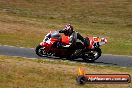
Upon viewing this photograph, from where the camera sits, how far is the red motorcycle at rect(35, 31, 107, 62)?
23.4 metres

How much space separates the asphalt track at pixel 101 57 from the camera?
75.9ft

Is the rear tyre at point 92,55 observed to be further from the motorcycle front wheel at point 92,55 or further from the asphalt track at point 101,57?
the asphalt track at point 101,57

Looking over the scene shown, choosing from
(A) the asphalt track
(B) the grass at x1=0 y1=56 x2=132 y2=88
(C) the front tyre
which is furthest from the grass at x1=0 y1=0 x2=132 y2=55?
(B) the grass at x1=0 y1=56 x2=132 y2=88

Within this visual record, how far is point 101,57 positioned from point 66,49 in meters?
2.43

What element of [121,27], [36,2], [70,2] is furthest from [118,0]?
[121,27]

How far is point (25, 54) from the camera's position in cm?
2416

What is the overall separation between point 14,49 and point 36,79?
29.9ft

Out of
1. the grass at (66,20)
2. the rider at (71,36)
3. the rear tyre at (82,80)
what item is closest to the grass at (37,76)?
the rear tyre at (82,80)

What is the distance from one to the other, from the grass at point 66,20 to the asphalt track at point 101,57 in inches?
87.8

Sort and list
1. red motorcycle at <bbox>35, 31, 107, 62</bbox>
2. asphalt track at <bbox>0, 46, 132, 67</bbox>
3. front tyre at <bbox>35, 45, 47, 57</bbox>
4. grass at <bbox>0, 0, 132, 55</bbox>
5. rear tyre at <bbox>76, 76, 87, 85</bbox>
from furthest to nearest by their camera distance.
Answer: grass at <bbox>0, 0, 132, 55</bbox>, front tyre at <bbox>35, 45, 47, 57</bbox>, red motorcycle at <bbox>35, 31, 107, 62</bbox>, asphalt track at <bbox>0, 46, 132, 67</bbox>, rear tyre at <bbox>76, 76, 87, 85</bbox>

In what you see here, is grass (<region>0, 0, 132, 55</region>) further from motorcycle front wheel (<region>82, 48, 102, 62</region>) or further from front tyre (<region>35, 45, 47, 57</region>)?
front tyre (<region>35, 45, 47, 57</region>)

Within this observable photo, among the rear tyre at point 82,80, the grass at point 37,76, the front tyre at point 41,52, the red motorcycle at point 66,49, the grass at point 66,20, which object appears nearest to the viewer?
the rear tyre at point 82,80

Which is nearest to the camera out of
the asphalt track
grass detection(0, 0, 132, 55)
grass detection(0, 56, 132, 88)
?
grass detection(0, 56, 132, 88)

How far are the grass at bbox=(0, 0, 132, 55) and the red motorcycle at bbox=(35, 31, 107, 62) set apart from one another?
468cm
